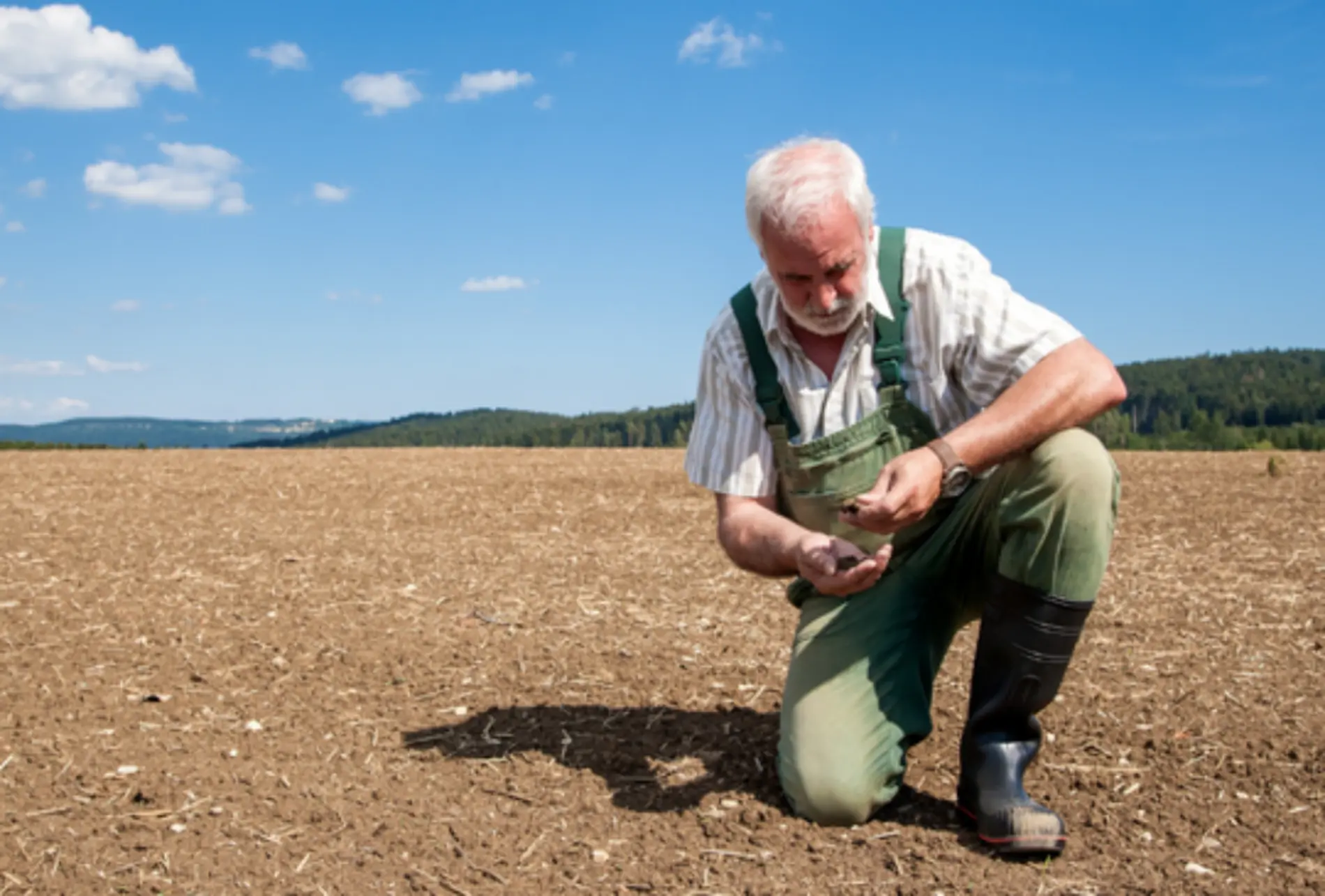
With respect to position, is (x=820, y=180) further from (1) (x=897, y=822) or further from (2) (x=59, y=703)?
(2) (x=59, y=703)

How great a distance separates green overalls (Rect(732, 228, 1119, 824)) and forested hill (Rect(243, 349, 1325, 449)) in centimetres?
4691

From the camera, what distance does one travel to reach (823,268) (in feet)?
9.75

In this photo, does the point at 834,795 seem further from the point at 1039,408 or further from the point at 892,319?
the point at 892,319

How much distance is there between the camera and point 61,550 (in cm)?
756

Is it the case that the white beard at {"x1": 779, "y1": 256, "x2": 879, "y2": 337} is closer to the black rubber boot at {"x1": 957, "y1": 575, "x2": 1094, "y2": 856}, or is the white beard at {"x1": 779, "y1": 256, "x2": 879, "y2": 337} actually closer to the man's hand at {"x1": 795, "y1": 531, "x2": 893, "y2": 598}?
the man's hand at {"x1": 795, "y1": 531, "x2": 893, "y2": 598}

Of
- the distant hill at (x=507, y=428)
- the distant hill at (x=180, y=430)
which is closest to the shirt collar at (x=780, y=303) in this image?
the distant hill at (x=507, y=428)

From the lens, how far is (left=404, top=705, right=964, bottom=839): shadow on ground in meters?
3.30

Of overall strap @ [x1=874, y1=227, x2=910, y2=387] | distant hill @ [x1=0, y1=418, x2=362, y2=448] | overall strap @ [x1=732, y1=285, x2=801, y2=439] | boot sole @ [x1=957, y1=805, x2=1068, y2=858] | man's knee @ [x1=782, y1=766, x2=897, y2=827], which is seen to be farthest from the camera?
distant hill @ [x1=0, y1=418, x2=362, y2=448]

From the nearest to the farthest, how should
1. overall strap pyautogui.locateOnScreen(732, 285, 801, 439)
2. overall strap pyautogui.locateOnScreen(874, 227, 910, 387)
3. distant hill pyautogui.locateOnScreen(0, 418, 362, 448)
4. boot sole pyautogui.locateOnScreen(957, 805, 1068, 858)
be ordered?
boot sole pyautogui.locateOnScreen(957, 805, 1068, 858) < overall strap pyautogui.locateOnScreen(874, 227, 910, 387) < overall strap pyautogui.locateOnScreen(732, 285, 801, 439) < distant hill pyautogui.locateOnScreen(0, 418, 362, 448)

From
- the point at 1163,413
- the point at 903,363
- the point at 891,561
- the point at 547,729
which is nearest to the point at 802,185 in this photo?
the point at 903,363

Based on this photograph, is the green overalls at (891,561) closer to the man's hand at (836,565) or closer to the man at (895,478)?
the man at (895,478)

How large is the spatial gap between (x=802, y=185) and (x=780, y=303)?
1.45ft

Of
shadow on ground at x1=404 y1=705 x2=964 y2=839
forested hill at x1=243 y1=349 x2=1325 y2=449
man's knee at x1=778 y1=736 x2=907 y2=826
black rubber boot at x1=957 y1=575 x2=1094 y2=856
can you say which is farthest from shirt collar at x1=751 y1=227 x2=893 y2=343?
forested hill at x1=243 y1=349 x2=1325 y2=449

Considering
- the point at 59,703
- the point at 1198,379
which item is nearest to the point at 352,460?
the point at 59,703
